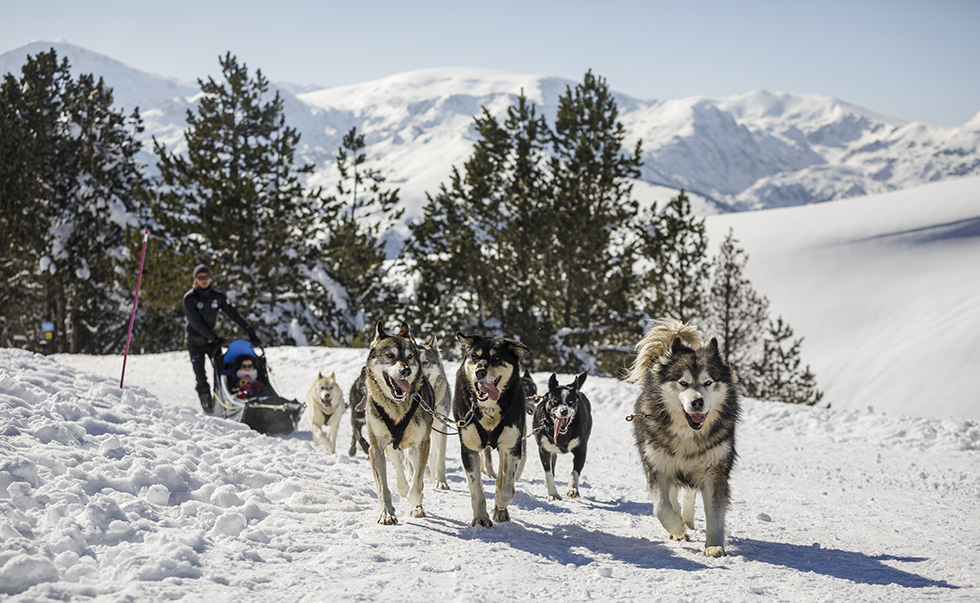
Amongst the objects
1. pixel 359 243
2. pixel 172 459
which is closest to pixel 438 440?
pixel 172 459

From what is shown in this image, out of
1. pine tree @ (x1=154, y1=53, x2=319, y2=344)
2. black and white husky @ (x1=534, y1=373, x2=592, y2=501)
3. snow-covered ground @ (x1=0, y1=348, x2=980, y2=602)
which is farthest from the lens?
pine tree @ (x1=154, y1=53, x2=319, y2=344)

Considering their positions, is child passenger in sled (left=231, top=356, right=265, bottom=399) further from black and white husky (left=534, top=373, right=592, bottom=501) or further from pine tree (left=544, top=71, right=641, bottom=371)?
pine tree (left=544, top=71, right=641, bottom=371)

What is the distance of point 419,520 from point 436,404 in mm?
2069

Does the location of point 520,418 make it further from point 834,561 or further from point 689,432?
point 834,561

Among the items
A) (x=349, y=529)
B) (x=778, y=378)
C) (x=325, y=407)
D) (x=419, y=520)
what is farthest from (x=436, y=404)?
(x=778, y=378)

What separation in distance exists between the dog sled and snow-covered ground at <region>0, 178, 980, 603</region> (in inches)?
18.8

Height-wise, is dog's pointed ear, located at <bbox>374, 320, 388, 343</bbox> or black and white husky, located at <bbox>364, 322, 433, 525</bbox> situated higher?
dog's pointed ear, located at <bbox>374, 320, 388, 343</bbox>

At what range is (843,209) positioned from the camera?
6394 centimetres

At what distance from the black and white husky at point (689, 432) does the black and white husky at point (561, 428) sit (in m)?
1.53

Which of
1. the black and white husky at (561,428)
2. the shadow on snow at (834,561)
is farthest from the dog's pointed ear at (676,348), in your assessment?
the black and white husky at (561,428)

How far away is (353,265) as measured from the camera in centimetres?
2652

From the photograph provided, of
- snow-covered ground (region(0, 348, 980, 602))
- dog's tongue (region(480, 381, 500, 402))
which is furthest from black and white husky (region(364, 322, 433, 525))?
dog's tongue (region(480, 381, 500, 402))

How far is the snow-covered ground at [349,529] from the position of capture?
13.3 ft

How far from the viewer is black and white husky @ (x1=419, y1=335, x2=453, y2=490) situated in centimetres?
716
